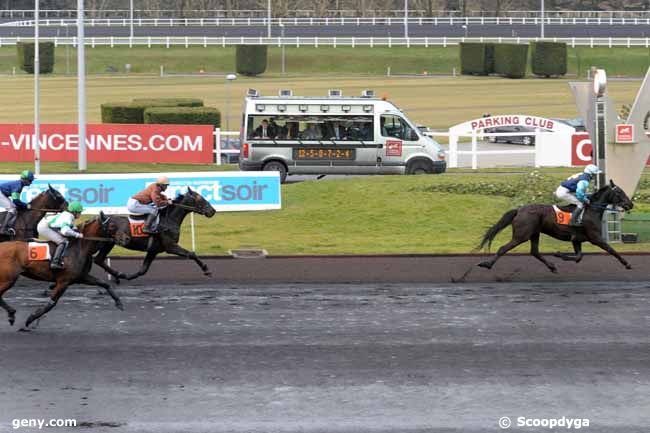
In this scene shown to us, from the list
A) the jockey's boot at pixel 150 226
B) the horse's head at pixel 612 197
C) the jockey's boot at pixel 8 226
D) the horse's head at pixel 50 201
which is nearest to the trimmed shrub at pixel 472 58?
the horse's head at pixel 612 197

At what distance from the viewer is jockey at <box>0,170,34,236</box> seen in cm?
1702

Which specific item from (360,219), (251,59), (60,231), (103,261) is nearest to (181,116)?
(360,219)

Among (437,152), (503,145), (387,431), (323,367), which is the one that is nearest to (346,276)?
(323,367)

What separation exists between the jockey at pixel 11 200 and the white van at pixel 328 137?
12187 millimetres

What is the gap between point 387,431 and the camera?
410 inches

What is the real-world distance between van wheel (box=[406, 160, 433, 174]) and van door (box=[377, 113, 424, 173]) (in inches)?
8.7

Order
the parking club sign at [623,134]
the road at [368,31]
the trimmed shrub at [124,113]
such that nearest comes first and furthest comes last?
the parking club sign at [623,134]
the trimmed shrub at [124,113]
the road at [368,31]

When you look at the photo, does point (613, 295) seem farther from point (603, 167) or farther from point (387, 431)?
point (387, 431)

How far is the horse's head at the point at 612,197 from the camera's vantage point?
17.8 metres

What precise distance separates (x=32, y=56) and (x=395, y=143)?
48.3 m

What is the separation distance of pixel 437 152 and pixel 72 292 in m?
15.3

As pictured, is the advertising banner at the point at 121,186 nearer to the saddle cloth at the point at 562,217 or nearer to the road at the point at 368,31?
the saddle cloth at the point at 562,217

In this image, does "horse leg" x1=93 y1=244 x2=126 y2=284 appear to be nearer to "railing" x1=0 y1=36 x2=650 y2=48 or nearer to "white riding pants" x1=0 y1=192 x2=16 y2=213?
"white riding pants" x1=0 y1=192 x2=16 y2=213

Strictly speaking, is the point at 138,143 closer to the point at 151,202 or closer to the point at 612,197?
the point at 151,202
